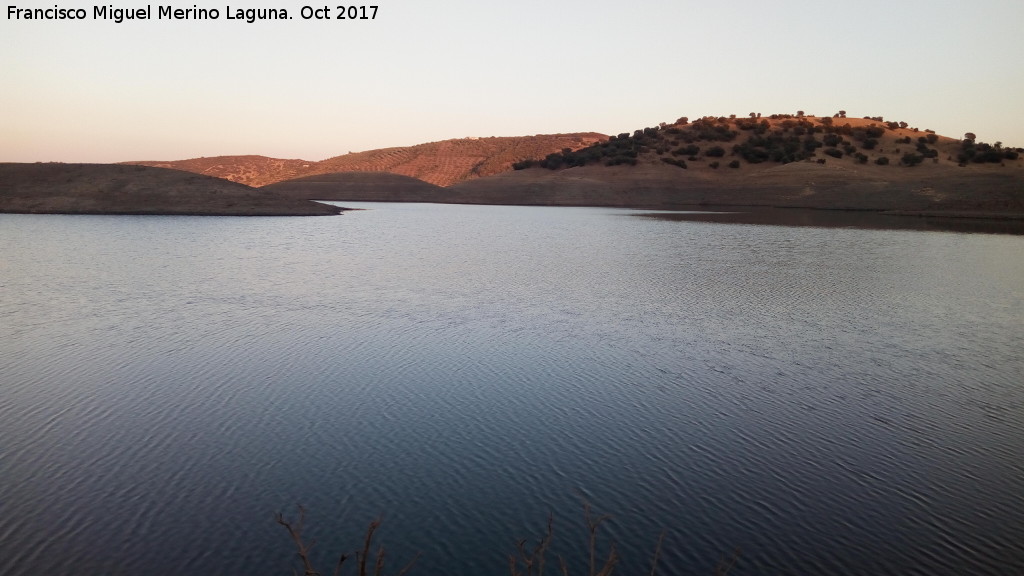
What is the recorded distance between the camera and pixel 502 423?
11.5m

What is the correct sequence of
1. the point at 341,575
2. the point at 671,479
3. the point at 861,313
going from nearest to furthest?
the point at 341,575, the point at 671,479, the point at 861,313

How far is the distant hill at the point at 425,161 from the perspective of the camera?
16412 cm

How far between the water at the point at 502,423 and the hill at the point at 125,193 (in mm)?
41071

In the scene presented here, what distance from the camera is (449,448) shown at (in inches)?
410

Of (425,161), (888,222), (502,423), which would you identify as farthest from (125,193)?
(425,161)

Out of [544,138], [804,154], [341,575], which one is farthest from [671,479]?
[544,138]

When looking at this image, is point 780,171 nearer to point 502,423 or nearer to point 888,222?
point 888,222

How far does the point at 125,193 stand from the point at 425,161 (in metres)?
112

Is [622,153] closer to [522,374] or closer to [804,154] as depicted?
[804,154]

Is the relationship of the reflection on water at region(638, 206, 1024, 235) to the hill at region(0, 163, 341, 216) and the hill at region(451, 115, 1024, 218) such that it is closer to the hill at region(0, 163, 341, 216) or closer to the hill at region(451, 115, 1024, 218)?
the hill at region(451, 115, 1024, 218)

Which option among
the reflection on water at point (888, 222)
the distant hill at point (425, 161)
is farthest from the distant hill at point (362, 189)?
the reflection on water at point (888, 222)

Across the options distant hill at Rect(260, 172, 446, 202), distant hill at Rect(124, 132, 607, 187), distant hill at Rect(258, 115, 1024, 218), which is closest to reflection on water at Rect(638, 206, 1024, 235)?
distant hill at Rect(258, 115, 1024, 218)

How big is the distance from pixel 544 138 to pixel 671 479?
181022 mm

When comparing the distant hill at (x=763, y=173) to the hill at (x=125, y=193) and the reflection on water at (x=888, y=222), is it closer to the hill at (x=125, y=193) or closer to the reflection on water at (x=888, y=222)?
the reflection on water at (x=888, y=222)
